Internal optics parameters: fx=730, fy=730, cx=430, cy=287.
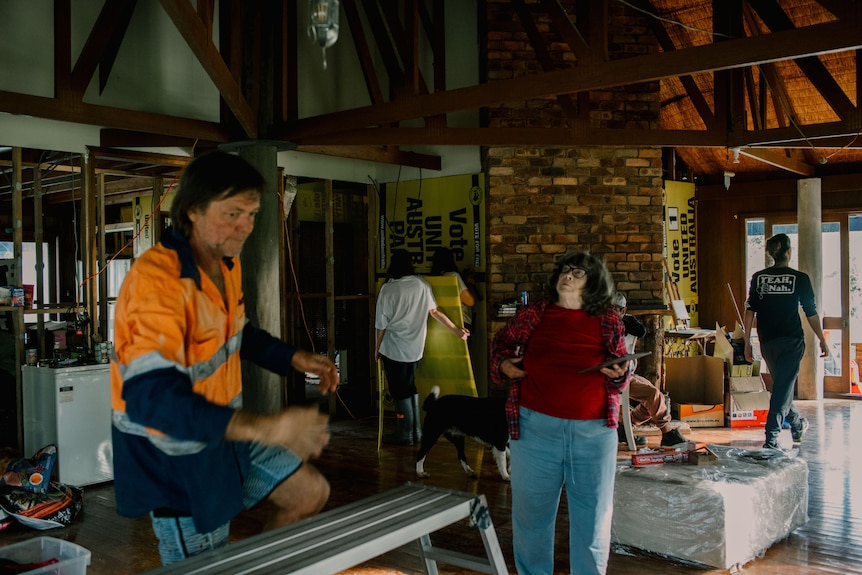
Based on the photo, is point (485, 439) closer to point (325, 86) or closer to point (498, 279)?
point (498, 279)

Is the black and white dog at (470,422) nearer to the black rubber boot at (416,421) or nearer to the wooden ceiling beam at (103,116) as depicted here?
the black rubber boot at (416,421)

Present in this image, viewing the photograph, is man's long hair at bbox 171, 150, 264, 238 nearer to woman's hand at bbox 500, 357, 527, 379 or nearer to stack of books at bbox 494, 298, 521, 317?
woman's hand at bbox 500, 357, 527, 379

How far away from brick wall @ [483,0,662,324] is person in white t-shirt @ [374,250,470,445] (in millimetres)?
1129

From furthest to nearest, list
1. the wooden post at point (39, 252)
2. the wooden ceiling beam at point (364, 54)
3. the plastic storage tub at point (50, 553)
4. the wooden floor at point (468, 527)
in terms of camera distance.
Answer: the wooden ceiling beam at point (364, 54) < the wooden post at point (39, 252) < the wooden floor at point (468, 527) < the plastic storage tub at point (50, 553)

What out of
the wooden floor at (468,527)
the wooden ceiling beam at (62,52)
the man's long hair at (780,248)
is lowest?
the wooden floor at (468,527)

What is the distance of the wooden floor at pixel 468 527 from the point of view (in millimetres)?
3688

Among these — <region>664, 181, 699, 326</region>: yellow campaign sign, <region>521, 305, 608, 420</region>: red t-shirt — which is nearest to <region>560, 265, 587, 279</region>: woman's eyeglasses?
<region>521, 305, 608, 420</region>: red t-shirt

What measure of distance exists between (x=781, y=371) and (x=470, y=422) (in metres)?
2.68

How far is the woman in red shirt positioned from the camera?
293cm

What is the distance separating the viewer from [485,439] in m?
4.99

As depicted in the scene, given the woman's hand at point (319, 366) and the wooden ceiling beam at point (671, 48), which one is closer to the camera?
the woman's hand at point (319, 366)

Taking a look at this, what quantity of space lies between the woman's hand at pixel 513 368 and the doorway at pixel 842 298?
737 cm

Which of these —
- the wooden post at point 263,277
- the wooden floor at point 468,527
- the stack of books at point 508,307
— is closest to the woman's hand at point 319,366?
the wooden floor at point 468,527

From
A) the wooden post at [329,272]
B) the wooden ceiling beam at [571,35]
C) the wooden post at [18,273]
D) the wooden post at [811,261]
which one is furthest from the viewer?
the wooden post at [811,261]
